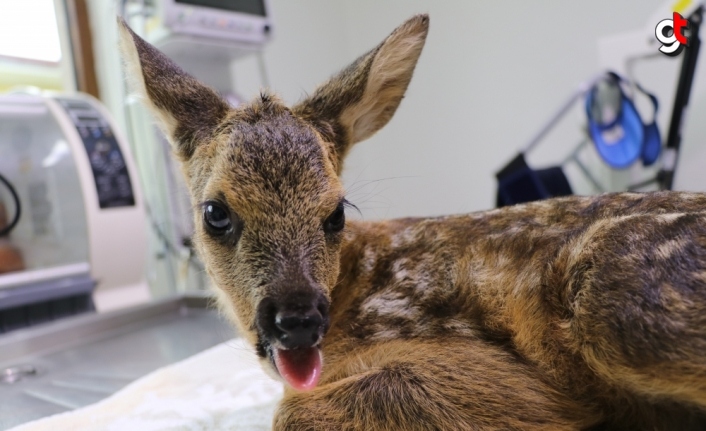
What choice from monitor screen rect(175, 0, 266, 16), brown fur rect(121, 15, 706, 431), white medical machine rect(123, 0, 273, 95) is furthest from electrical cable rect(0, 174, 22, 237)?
brown fur rect(121, 15, 706, 431)

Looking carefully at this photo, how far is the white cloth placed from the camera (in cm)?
136

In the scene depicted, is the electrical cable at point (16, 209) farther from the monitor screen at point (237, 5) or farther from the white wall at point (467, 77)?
the white wall at point (467, 77)

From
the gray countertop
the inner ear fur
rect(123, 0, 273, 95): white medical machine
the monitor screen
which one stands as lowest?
the gray countertop

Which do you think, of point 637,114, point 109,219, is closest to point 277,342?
point 109,219

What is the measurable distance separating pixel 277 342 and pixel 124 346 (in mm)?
1552

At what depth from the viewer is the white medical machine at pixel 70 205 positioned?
2490 mm

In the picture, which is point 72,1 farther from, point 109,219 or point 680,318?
point 680,318

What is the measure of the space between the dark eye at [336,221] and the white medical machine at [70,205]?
171 centimetres

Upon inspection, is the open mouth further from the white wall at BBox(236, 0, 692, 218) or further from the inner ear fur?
the white wall at BBox(236, 0, 692, 218)

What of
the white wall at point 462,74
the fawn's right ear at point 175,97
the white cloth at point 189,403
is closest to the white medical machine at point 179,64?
the white wall at point 462,74

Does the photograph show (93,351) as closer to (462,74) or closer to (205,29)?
(205,29)

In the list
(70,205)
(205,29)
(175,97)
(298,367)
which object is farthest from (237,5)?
(298,367)

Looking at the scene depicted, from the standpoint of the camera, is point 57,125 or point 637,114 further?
point 637,114

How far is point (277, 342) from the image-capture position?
97 centimetres
